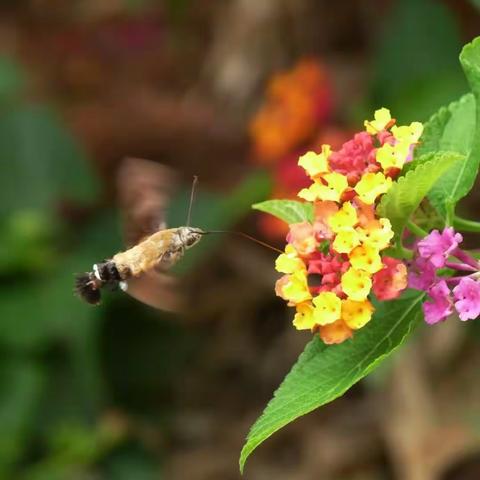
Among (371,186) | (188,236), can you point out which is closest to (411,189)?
(371,186)

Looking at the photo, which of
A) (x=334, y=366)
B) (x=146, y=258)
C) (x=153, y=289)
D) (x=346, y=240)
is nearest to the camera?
(x=346, y=240)

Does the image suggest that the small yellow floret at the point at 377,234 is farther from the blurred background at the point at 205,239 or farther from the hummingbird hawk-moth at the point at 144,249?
the blurred background at the point at 205,239

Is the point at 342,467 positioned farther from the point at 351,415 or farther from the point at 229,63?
the point at 229,63

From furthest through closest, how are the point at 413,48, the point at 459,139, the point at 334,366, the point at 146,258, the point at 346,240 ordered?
1. the point at 413,48
2. the point at 146,258
3. the point at 459,139
4. the point at 334,366
5. the point at 346,240

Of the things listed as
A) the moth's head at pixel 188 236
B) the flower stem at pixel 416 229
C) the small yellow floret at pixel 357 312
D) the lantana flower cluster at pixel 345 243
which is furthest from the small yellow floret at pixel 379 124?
the moth's head at pixel 188 236

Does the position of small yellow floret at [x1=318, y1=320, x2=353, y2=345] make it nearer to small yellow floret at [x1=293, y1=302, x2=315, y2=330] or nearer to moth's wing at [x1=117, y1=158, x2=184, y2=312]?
small yellow floret at [x1=293, y1=302, x2=315, y2=330]

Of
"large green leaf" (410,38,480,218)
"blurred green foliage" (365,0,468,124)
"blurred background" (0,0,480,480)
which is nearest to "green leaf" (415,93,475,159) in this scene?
"large green leaf" (410,38,480,218)

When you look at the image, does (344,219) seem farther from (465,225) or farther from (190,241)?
(190,241)
